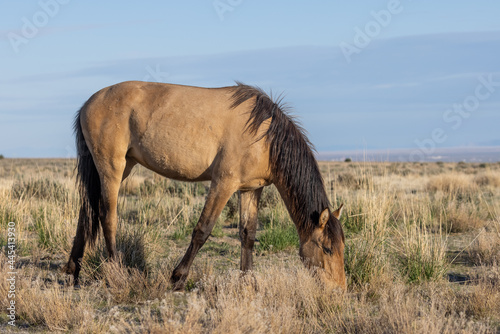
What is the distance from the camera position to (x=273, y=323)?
14.9ft

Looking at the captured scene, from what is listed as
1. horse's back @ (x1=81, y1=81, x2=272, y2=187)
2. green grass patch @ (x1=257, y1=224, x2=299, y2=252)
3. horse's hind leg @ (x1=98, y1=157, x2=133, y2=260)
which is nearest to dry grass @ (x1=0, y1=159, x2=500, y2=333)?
green grass patch @ (x1=257, y1=224, x2=299, y2=252)

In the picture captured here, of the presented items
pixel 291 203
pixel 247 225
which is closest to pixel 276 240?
pixel 247 225

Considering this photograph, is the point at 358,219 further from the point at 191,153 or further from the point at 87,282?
the point at 87,282

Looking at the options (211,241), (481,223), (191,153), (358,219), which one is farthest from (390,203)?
(191,153)

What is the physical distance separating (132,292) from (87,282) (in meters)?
1.15

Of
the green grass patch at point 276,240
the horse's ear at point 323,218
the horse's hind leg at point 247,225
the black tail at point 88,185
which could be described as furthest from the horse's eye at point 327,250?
the black tail at point 88,185

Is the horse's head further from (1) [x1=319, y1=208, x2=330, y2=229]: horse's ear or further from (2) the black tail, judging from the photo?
(2) the black tail

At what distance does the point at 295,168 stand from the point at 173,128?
1.66 m

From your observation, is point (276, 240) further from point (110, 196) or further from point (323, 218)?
point (110, 196)

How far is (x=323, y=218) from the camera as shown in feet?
19.9

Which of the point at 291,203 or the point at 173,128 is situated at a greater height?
the point at 173,128

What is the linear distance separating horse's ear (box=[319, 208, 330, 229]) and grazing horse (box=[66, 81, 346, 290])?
12 mm

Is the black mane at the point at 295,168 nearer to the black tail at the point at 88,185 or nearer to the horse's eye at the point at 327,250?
the horse's eye at the point at 327,250

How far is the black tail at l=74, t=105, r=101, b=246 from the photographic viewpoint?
23.3 ft
